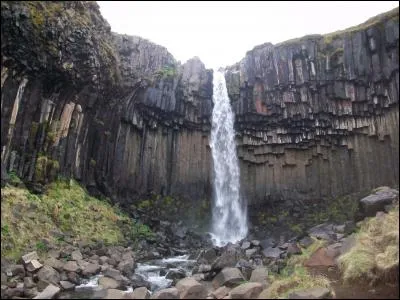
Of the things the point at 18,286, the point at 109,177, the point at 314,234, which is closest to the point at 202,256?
the point at 314,234

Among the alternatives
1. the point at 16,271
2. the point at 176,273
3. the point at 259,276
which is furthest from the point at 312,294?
the point at 16,271

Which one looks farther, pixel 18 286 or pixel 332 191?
pixel 332 191

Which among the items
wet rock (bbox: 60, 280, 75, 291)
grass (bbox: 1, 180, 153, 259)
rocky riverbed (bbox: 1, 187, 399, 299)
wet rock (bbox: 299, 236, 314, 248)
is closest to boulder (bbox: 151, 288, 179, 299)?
rocky riverbed (bbox: 1, 187, 399, 299)

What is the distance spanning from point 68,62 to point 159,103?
984cm

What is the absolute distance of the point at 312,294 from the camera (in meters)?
10.9

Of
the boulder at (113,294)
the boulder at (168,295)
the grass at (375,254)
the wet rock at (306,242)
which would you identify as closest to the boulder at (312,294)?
the grass at (375,254)

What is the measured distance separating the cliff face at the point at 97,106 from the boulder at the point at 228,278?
11.9 m

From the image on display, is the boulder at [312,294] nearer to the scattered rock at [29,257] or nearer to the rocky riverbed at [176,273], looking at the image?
the rocky riverbed at [176,273]

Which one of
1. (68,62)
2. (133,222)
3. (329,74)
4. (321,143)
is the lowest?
(133,222)

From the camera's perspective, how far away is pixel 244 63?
32.4 meters

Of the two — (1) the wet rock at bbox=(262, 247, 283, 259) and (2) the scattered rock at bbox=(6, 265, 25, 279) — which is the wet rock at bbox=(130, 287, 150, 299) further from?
(1) the wet rock at bbox=(262, 247, 283, 259)

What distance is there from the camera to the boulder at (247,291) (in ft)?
38.1

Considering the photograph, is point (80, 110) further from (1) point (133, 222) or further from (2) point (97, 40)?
(1) point (133, 222)

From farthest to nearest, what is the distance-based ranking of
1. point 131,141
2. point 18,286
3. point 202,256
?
point 131,141, point 202,256, point 18,286
